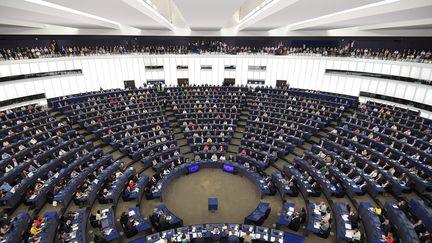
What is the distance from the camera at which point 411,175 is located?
1379 centimetres

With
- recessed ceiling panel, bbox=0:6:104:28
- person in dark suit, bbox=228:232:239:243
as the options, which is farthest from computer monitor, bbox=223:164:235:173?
recessed ceiling panel, bbox=0:6:104:28

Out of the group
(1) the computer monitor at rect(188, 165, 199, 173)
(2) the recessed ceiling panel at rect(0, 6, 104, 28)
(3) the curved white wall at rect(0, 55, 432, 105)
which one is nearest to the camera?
(2) the recessed ceiling panel at rect(0, 6, 104, 28)

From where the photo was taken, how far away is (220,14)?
13.8m

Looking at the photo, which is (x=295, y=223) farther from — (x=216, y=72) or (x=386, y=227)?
(x=216, y=72)

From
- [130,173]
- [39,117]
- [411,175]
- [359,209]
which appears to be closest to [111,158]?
[130,173]

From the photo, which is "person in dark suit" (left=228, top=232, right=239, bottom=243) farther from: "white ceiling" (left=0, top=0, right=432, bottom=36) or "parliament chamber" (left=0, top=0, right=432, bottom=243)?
"white ceiling" (left=0, top=0, right=432, bottom=36)

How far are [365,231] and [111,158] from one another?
15741 mm

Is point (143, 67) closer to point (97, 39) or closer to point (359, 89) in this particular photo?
point (97, 39)

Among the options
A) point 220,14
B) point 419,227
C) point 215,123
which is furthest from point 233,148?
point 419,227

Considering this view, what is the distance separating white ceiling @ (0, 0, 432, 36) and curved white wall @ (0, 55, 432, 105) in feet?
10.9

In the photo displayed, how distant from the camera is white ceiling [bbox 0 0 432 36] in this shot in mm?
10195

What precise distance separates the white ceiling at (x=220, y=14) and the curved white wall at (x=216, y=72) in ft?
10.9

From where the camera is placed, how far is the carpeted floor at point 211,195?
46.3 feet

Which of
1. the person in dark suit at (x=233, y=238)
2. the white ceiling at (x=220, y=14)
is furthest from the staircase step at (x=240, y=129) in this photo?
the person in dark suit at (x=233, y=238)
